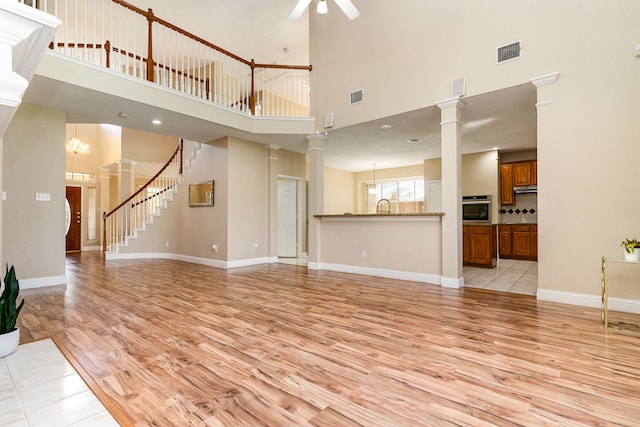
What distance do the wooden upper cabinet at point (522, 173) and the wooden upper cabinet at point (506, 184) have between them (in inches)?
3.2

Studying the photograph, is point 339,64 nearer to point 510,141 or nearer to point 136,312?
point 510,141

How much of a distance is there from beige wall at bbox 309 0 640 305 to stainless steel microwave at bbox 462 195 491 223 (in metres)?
3.80

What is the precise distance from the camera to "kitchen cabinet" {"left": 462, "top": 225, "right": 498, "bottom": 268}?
594 centimetres

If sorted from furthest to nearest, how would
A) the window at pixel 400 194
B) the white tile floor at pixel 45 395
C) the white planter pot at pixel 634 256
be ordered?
the window at pixel 400 194 < the white planter pot at pixel 634 256 < the white tile floor at pixel 45 395

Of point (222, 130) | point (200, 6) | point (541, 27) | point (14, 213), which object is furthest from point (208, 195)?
point (541, 27)

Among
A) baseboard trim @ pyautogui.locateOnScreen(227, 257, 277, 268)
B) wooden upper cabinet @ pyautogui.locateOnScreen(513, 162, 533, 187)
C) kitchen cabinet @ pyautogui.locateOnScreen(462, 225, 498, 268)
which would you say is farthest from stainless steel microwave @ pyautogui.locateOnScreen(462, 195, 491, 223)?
baseboard trim @ pyautogui.locateOnScreen(227, 257, 277, 268)

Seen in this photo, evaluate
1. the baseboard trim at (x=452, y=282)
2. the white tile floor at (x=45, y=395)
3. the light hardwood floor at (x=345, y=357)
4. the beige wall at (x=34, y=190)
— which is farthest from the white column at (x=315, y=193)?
the white tile floor at (x=45, y=395)

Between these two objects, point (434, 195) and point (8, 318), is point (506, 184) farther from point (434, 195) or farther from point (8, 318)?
point (8, 318)

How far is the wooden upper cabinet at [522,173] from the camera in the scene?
6.84 metres

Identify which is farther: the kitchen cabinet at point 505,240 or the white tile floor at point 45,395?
the kitchen cabinet at point 505,240

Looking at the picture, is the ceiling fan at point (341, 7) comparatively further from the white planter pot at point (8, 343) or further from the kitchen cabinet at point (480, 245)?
the kitchen cabinet at point (480, 245)

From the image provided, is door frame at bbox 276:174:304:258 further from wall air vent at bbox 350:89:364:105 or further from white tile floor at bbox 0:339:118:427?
white tile floor at bbox 0:339:118:427

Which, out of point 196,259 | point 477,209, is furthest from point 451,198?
point 196,259

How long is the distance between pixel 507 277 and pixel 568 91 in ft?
9.64
